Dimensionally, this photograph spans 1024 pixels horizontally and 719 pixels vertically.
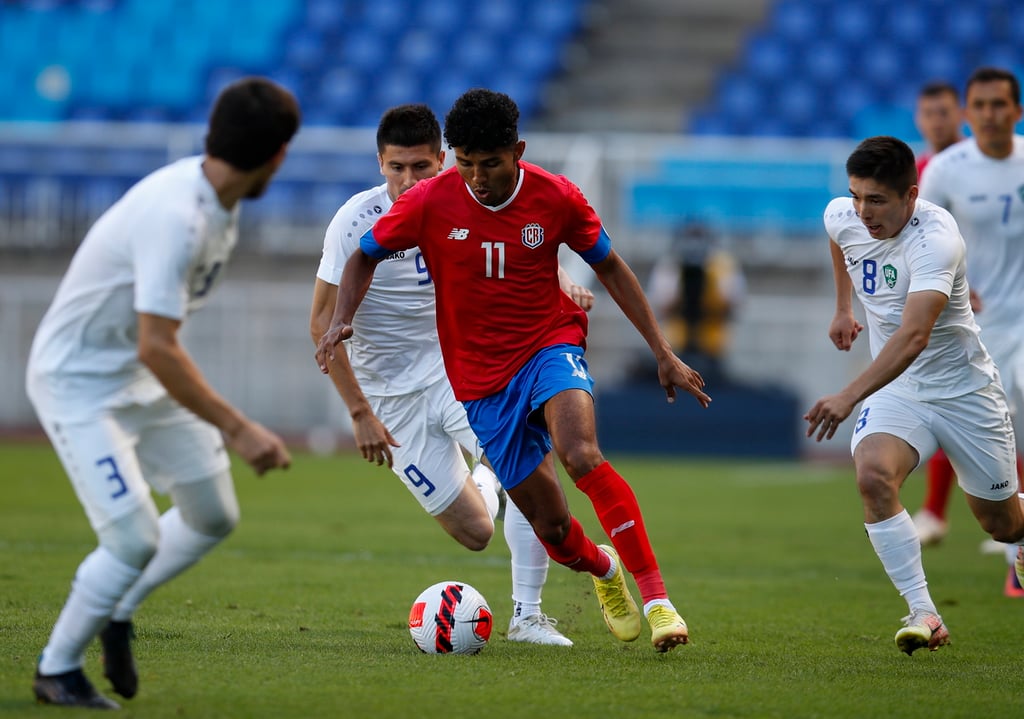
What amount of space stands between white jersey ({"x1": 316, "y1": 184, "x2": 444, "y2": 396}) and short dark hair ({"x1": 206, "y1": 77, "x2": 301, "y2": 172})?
2199 millimetres

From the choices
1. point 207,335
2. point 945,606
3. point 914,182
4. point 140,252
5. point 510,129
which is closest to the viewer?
point 140,252

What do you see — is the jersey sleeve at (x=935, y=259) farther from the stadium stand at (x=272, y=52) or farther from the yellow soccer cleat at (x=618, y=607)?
the stadium stand at (x=272, y=52)

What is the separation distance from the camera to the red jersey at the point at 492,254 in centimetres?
598

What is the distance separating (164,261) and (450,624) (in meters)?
2.29

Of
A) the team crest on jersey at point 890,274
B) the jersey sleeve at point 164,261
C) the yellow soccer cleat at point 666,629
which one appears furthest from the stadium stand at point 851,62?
the jersey sleeve at point 164,261

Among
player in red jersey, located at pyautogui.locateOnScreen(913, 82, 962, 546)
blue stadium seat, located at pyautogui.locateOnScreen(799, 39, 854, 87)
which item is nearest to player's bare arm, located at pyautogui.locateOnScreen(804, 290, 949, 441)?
player in red jersey, located at pyautogui.locateOnScreen(913, 82, 962, 546)

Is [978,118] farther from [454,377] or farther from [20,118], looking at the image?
[20,118]

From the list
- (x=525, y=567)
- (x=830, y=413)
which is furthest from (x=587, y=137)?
(x=830, y=413)

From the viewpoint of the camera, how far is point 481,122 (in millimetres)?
5645

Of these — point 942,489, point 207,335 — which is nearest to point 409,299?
point 942,489

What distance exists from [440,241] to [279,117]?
4.98 feet

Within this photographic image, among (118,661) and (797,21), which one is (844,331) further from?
(797,21)

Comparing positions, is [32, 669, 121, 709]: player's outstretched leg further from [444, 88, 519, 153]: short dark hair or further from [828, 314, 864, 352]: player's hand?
[828, 314, 864, 352]: player's hand

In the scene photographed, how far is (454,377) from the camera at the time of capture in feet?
20.5
